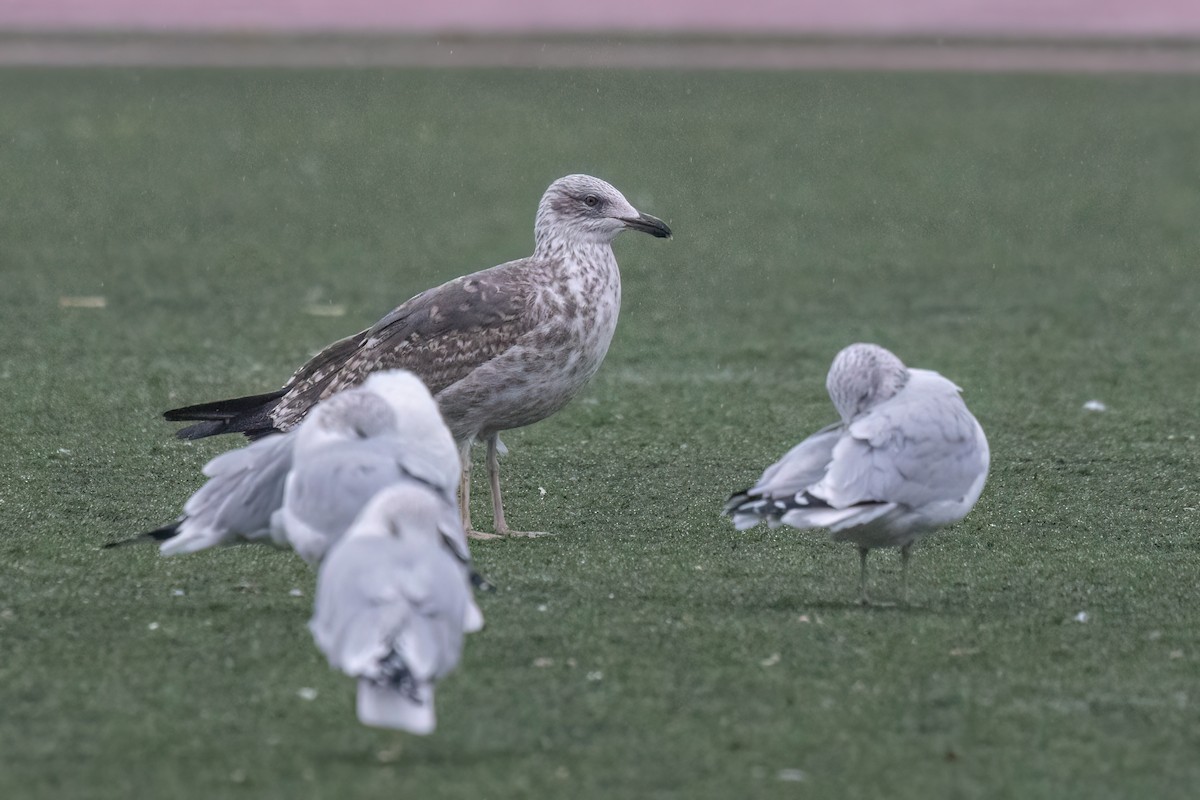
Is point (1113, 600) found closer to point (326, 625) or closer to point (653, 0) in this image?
point (326, 625)

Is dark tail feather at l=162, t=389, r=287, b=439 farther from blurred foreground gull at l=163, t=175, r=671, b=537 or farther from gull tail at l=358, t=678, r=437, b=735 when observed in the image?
gull tail at l=358, t=678, r=437, b=735

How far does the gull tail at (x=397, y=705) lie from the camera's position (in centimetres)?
384

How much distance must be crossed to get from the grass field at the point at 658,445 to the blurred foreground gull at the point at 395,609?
193 millimetres

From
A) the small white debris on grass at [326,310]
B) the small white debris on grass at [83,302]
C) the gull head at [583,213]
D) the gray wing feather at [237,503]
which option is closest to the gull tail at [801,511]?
the gray wing feather at [237,503]

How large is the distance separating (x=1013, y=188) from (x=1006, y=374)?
6.47 meters

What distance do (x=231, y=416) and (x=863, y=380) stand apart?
243cm

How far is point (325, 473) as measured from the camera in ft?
15.5

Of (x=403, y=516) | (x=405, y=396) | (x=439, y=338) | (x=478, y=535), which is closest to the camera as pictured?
(x=403, y=516)

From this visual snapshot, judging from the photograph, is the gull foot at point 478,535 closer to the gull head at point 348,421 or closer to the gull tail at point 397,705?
the gull head at point 348,421

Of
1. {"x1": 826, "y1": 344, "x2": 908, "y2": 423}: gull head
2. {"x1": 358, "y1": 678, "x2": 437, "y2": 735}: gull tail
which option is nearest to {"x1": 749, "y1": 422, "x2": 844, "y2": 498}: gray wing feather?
{"x1": 826, "y1": 344, "x2": 908, "y2": 423}: gull head

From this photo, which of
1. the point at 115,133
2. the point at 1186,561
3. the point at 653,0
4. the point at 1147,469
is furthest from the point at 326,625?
the point at 653,0

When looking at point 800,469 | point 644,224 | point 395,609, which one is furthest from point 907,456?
point 644,224

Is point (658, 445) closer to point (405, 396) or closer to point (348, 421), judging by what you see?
point (405, 396)

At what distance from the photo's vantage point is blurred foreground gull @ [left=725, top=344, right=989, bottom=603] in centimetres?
513
